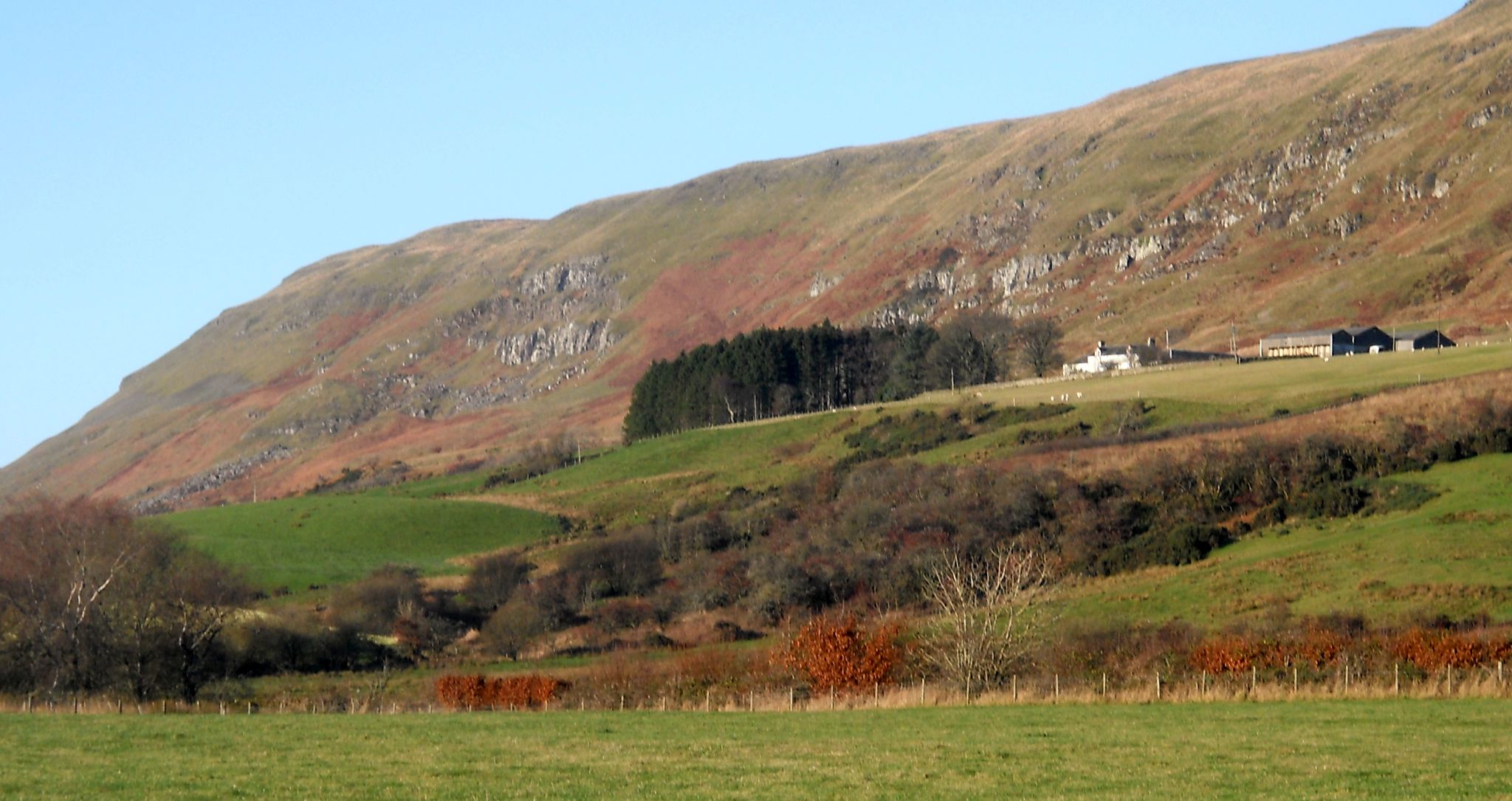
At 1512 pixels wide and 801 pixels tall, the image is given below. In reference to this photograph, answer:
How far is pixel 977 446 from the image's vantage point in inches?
3873

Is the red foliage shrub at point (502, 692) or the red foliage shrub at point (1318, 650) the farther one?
the red foliage shrub at point (502, 692)

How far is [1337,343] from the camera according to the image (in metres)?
137

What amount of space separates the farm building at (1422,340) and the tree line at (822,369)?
32251 mm

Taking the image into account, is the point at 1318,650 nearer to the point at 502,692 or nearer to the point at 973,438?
the point at 502,692

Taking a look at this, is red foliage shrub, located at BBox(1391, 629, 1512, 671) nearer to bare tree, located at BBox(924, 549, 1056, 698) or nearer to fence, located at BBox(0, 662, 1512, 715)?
fence, located at BBox(0, 662, 1512, 715)

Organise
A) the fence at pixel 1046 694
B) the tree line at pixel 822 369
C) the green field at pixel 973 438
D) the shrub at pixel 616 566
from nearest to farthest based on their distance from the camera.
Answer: the fence at pixel 1046 694
the shrub at pixel 616 566
the green field at pixel 973 438
the tree line at pixel 822 369

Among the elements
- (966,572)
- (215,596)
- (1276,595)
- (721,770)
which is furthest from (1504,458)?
(215,596)

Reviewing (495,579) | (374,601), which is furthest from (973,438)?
(374,601)

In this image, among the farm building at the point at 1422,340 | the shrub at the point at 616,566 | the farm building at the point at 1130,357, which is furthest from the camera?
the farm building at the point at 1130,357

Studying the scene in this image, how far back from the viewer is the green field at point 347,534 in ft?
300

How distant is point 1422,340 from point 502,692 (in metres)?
110

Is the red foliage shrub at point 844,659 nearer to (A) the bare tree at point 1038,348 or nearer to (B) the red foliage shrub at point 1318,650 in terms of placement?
(B) the red foliage shrub at point 1318,650

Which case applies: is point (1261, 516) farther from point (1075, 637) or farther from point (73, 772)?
point (73, 772)

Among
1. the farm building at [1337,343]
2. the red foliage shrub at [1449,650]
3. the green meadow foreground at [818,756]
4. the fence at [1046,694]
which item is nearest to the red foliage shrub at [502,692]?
the fence at [1046,694]
